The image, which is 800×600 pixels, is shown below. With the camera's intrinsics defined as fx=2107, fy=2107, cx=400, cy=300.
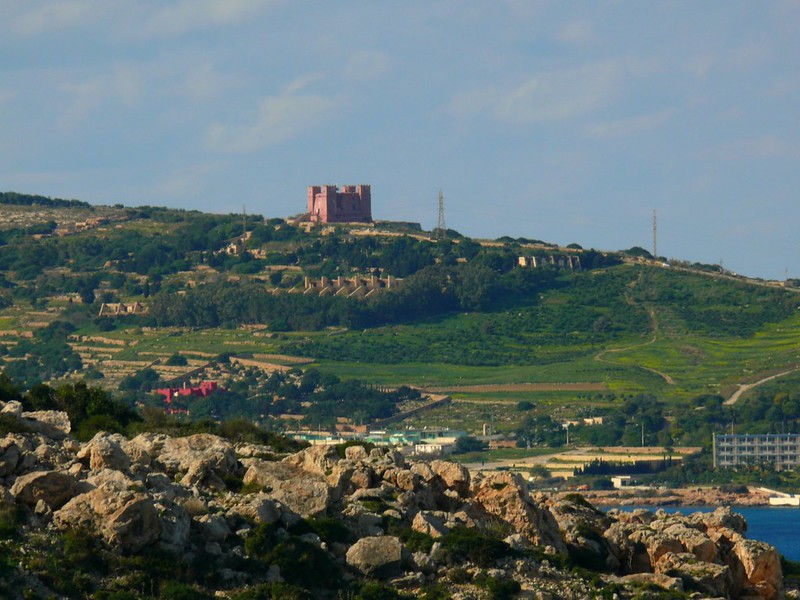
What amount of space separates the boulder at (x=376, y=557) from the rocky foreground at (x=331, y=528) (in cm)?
2

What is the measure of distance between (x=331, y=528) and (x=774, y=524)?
8191 centimetres

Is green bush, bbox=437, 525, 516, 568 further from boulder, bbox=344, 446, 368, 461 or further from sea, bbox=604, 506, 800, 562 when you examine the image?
sea, bbox=604, 506, 800, 562

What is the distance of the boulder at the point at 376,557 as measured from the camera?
2788 cm

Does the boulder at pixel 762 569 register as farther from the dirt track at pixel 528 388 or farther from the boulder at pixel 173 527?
the dirt track at pixel 528 388

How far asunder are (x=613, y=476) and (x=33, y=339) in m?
68.0

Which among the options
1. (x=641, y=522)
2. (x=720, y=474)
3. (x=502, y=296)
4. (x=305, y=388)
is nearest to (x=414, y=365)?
(x=305, y=388)

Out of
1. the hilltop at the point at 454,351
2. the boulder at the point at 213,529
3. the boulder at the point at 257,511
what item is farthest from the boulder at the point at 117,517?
the hilltop at the point at 454,351

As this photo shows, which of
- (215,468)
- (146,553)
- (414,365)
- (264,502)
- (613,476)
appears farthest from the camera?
(414,365)

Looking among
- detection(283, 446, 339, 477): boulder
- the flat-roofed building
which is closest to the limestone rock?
detection(283, 446, 339, 477): boulder

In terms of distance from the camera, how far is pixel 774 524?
4232 inches

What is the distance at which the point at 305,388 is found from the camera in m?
164

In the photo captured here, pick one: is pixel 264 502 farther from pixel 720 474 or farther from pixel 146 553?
pixel 720 474

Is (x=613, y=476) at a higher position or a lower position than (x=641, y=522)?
lower

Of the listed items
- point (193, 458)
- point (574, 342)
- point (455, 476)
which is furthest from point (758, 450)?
point (193, 458)
